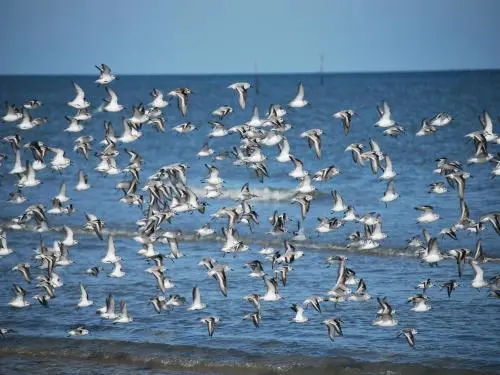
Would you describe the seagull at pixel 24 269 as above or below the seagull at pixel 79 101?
below

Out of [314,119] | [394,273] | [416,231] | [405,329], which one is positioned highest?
[314,119]

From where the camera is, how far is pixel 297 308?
70.6ft

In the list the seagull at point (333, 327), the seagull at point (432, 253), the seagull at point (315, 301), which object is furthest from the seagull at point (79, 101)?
the seagull at point (432, 253)

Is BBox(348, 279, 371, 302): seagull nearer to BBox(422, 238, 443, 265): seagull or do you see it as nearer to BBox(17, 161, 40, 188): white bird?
BBox(422, 238, 443, 265): seagull

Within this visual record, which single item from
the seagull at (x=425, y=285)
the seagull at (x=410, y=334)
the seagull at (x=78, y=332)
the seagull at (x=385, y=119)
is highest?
the seagull at (x=385, y=119)

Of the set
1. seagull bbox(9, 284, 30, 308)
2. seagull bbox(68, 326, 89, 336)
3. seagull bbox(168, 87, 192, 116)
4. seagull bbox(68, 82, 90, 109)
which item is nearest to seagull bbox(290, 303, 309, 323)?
seagull bbox(68, 326, 89, 336)

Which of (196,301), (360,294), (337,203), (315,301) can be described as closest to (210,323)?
(196,301)

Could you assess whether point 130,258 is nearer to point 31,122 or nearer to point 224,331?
point 31,122

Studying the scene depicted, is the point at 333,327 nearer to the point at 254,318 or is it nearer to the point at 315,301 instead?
the point at 315,301

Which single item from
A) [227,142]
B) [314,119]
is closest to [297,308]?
[227,142]

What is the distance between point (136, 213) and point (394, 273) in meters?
12.1

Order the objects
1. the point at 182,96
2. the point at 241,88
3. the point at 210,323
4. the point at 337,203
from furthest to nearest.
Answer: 1. the point at 337,203
2. the point at 182,96
3. the point at 241,88
4. the point at 210,323

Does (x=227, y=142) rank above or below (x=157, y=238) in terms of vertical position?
above

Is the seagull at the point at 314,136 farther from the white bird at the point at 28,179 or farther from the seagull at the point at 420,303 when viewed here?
the white bird at the point at 28,179
